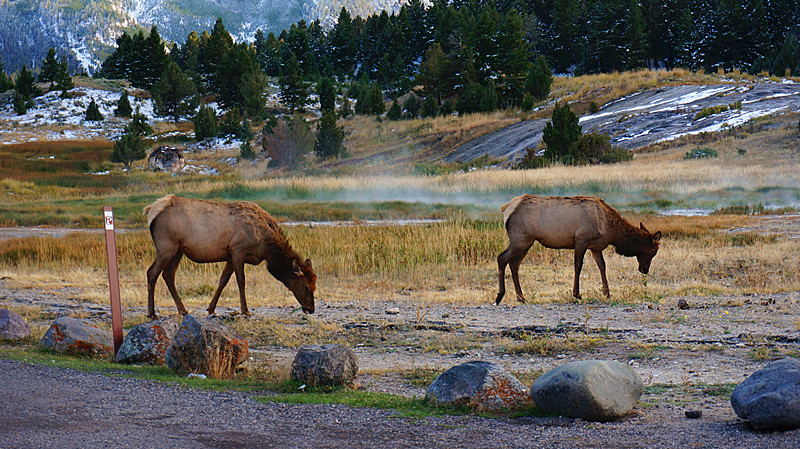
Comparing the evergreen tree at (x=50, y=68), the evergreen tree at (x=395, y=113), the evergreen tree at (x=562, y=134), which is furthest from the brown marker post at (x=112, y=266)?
the evergreen tree at (x=50, y=68)

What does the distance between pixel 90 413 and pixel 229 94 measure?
308 feet

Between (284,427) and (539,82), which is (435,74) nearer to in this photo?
(539,82)

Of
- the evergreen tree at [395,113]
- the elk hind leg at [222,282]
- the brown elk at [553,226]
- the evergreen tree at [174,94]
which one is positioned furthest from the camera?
the evergreen tree at [174,94]

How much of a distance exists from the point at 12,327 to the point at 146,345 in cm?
279

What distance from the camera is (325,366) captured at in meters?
7.86

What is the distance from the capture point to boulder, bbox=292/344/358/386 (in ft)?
25.8

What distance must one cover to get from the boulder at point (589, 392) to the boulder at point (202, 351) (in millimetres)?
3622

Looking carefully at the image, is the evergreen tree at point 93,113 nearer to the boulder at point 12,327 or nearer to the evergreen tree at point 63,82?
the evergreen tree at point 63,82

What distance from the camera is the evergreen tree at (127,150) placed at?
6278 cm

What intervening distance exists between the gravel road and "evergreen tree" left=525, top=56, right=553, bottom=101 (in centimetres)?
7048

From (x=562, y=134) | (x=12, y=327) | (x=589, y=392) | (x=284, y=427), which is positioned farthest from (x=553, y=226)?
(x=562, y=134)

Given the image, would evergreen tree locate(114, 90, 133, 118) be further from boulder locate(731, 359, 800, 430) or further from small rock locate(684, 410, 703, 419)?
boulder locate(731, 359, 800, 430)

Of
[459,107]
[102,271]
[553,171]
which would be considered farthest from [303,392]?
[459,107]

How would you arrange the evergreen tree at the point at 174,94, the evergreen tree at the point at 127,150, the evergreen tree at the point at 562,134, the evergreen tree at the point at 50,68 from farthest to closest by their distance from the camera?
the evergreen tree at the point at 50,68 → the evergreen tree at the point at 174,94 → the evergreen tree at the point at 127,150 → the evergreen tree at the point at 562,134
